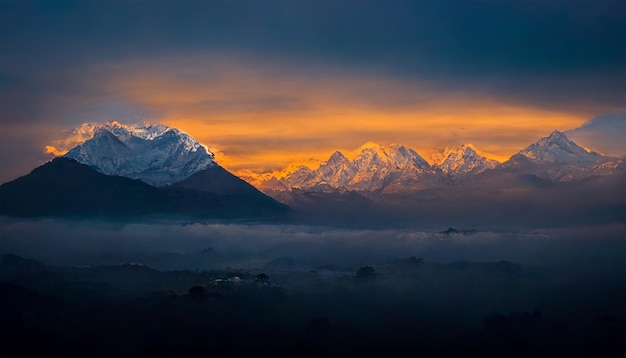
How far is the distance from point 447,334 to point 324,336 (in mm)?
31677

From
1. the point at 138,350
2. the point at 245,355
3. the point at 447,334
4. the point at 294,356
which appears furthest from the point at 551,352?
the point at 138,350

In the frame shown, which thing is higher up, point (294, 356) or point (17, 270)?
point (17, 270)

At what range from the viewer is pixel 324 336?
198 metres

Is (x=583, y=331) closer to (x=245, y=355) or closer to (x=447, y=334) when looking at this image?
(x=447, y=334)

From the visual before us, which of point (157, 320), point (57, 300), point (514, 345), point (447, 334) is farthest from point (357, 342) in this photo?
point (57, 300)

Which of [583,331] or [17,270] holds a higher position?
[17,270]

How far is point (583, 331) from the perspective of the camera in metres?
190

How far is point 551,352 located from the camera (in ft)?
630

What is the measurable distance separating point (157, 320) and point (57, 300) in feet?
84.8

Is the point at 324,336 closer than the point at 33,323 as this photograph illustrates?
No

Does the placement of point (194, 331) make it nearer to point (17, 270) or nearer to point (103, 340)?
point (103, 340)

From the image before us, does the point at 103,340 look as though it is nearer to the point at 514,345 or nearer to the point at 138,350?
the point at 138,350

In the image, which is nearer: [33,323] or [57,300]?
[33,323]

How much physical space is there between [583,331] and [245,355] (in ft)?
277
